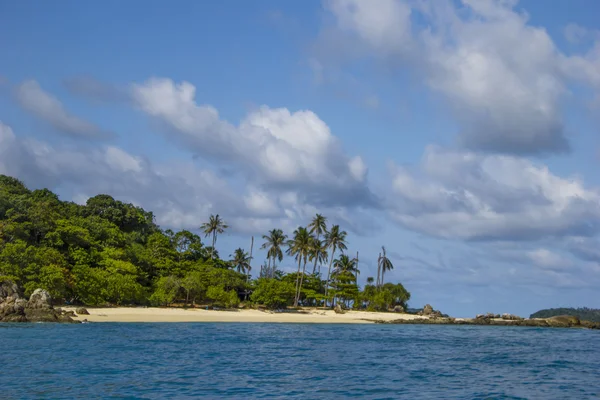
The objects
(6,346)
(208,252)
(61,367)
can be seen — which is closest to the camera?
(61,367)

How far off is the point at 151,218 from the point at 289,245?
26.1 metres

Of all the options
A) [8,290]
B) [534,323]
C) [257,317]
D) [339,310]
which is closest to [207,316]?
[257,317]

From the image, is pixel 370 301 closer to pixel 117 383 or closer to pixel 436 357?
pixel 436 357

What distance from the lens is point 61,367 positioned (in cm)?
2617

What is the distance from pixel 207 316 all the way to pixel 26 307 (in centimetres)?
2330

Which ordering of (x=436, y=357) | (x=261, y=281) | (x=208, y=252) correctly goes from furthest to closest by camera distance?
1. (x=208, y=252)
2. (x=261, y=281)
3. (x=436, y=357)

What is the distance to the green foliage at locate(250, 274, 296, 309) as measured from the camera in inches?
3479

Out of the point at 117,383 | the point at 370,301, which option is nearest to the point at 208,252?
the point at 370,301

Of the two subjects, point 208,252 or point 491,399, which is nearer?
point 491,399

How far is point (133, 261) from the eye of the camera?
3162 inches

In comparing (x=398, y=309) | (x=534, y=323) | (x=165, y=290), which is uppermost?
(x=398, y=309)

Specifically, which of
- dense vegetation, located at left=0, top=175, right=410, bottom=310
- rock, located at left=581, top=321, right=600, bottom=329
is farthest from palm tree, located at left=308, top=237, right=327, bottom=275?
rock, located at left=581, top=321, right=600, bottom=329

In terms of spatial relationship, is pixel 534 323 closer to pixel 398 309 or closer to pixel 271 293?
pixel 398 309

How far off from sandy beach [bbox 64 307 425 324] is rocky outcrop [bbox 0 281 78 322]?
2947 mm
